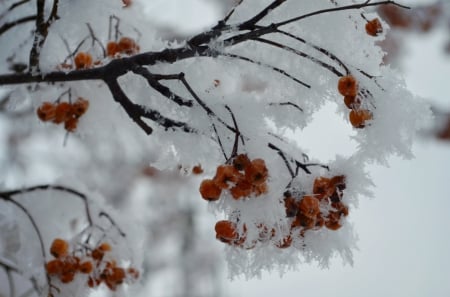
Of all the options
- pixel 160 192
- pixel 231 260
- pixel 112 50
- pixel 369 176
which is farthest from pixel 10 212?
pixel 160 192

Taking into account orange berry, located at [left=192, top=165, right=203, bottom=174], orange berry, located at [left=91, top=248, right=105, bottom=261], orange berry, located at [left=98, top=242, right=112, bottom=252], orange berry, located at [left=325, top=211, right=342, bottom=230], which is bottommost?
orange berry, located at [left=325, top=211, right=342, bottom=230]

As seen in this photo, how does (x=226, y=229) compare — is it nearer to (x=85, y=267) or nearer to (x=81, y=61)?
(x=85, y=267)

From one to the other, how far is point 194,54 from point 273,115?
0.31m

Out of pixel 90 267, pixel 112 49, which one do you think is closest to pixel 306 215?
pixel 90 267

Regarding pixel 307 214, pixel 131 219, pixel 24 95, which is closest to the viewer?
pixel 307 214

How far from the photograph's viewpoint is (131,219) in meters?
2.10

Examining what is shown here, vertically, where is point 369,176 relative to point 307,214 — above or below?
above

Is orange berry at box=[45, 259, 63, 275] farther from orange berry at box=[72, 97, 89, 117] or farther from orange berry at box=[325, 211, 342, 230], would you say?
orange berry at box=[325, 211, 342, 230]

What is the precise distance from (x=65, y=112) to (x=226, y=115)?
569 millimetres

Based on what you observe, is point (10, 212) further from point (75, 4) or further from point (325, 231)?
point (325, 231)

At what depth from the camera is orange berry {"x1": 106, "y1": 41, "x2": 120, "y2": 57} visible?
1.90 metres

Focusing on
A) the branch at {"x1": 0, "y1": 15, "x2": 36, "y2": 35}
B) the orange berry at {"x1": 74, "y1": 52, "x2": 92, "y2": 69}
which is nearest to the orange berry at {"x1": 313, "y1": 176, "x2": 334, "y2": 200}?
the orange berry at {"x1": 74, "y1": 52, "x2": 92, "y2": 69}

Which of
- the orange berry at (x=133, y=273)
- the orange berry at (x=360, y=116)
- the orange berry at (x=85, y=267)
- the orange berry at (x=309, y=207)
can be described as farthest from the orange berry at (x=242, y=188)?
the orange berry at (x=133, y=273)

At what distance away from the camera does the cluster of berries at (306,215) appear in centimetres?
116
